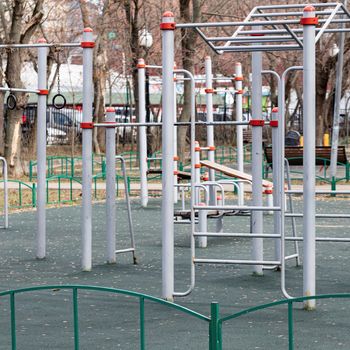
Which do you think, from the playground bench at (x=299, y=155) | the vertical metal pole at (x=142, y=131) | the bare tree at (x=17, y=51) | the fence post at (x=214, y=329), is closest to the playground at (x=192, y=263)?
the fence post at (x=214, y=329)

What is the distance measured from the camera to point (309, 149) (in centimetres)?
893

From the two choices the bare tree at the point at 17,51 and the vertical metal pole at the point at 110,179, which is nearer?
the vertical metal pole at the point at 110,179

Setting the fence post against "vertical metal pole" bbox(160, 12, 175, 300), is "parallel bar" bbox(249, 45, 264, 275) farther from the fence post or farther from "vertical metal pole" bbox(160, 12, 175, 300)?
the fence post

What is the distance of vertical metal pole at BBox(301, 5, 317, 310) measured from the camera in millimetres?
8883

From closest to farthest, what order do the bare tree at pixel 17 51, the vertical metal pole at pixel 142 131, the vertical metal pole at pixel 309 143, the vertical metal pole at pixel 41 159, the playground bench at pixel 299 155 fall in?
the vertical metal pole at pixel 309 143 < the vertical metal pole at pixel 41 159 < the vertical metal pole at pixel 142 131 < the playground bench at pixel 299 155 < the bare tree at pixel 17 51

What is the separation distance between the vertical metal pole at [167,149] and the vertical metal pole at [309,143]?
116cm

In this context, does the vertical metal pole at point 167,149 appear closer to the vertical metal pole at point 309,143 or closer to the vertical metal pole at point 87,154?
the vertical metal pole at point 309,143

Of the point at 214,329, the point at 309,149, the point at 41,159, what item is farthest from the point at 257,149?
the point at 214,329

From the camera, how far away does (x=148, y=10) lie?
123 ft

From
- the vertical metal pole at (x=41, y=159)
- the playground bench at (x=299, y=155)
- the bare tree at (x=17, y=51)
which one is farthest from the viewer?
the bare tree at (x=17, y=51)

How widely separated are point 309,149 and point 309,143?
0.05 metres

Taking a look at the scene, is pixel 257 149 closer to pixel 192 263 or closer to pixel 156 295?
pixel 192 263

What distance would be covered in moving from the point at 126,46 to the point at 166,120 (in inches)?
1018

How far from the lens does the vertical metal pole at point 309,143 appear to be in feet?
29.1
